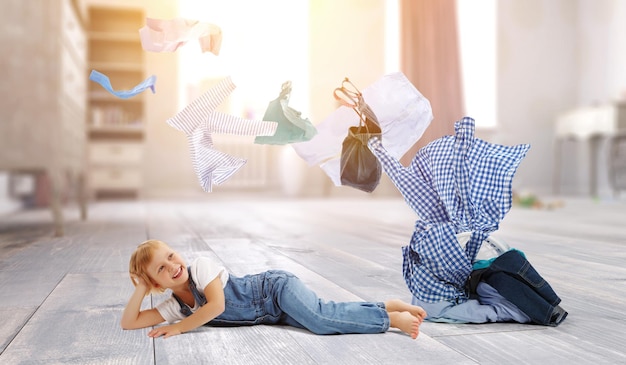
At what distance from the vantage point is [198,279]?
96 cm

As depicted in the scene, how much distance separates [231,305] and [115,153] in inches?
181

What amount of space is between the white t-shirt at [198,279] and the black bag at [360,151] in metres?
0.27

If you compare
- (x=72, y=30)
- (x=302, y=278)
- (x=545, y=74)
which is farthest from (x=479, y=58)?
(x=302, y=278)

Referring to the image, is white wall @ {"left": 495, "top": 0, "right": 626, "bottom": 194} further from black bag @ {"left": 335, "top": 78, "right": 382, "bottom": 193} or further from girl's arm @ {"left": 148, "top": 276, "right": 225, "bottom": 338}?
girl's arm @ {"left": 148, "top": 276, "right": 225, "bottom": 338}

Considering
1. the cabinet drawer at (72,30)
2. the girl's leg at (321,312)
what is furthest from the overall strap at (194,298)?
the cabinet drawer at (72,30)

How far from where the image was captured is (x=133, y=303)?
941 mm

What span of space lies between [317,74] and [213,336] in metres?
5.64

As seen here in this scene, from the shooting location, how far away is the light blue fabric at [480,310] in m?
1.03

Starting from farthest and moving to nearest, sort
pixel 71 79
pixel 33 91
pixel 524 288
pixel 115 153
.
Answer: pixel 115 153
pixel 71 79
pixel 33 91
pixel 524 288

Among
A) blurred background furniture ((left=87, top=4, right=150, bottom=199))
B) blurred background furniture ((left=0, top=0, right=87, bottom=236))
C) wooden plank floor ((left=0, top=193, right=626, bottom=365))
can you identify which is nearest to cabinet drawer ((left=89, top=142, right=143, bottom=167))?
blurred background furniture ((left=87, top=4, right=150, bottom=199))

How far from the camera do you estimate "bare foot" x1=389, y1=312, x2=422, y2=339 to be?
3.07 ft

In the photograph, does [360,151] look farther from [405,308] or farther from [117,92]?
[117,92]

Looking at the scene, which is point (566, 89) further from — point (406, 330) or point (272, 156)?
point (406, 330)

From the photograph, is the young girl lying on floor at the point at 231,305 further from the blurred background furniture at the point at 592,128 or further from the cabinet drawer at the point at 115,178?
the blurred background furniture at the point at 592,128
